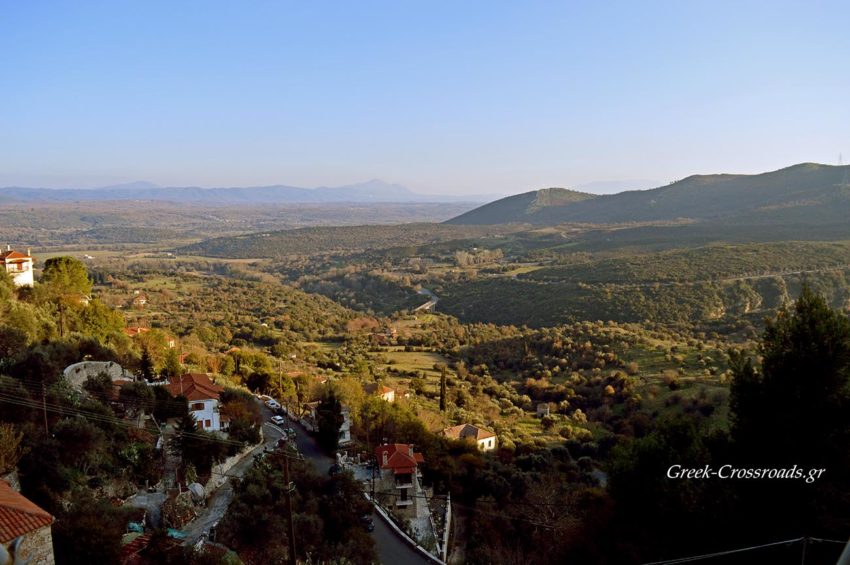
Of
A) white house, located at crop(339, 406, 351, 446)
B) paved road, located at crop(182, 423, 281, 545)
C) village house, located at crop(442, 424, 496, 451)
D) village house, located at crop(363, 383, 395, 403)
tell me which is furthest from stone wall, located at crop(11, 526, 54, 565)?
village house, located at crop(363, 383, 395, 403)

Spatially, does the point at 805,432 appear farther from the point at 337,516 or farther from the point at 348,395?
the point at 348,395

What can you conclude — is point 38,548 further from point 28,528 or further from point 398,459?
point 398,459

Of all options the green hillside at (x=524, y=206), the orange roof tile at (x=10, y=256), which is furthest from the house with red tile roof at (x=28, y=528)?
the green hillside at (x=524, y=206)

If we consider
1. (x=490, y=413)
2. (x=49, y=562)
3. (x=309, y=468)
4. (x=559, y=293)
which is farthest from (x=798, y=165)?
(x=49, y=562)

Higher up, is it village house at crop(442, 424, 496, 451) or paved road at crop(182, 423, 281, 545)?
paved road at crop(182, 423, 281, 545)

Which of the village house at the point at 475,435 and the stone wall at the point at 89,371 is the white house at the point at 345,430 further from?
the stone wall at the point at 89,371

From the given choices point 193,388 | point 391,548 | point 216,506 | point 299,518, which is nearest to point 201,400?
point 193,388

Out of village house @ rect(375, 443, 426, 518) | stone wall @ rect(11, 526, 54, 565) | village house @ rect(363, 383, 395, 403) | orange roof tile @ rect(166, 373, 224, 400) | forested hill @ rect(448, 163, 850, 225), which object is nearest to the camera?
stone wall @ rect(11, 526, 54, 565)

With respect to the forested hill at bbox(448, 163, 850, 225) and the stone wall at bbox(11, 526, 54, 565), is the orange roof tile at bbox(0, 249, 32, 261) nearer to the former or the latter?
the stone wall at bbox(11, 526, 54, 565)
